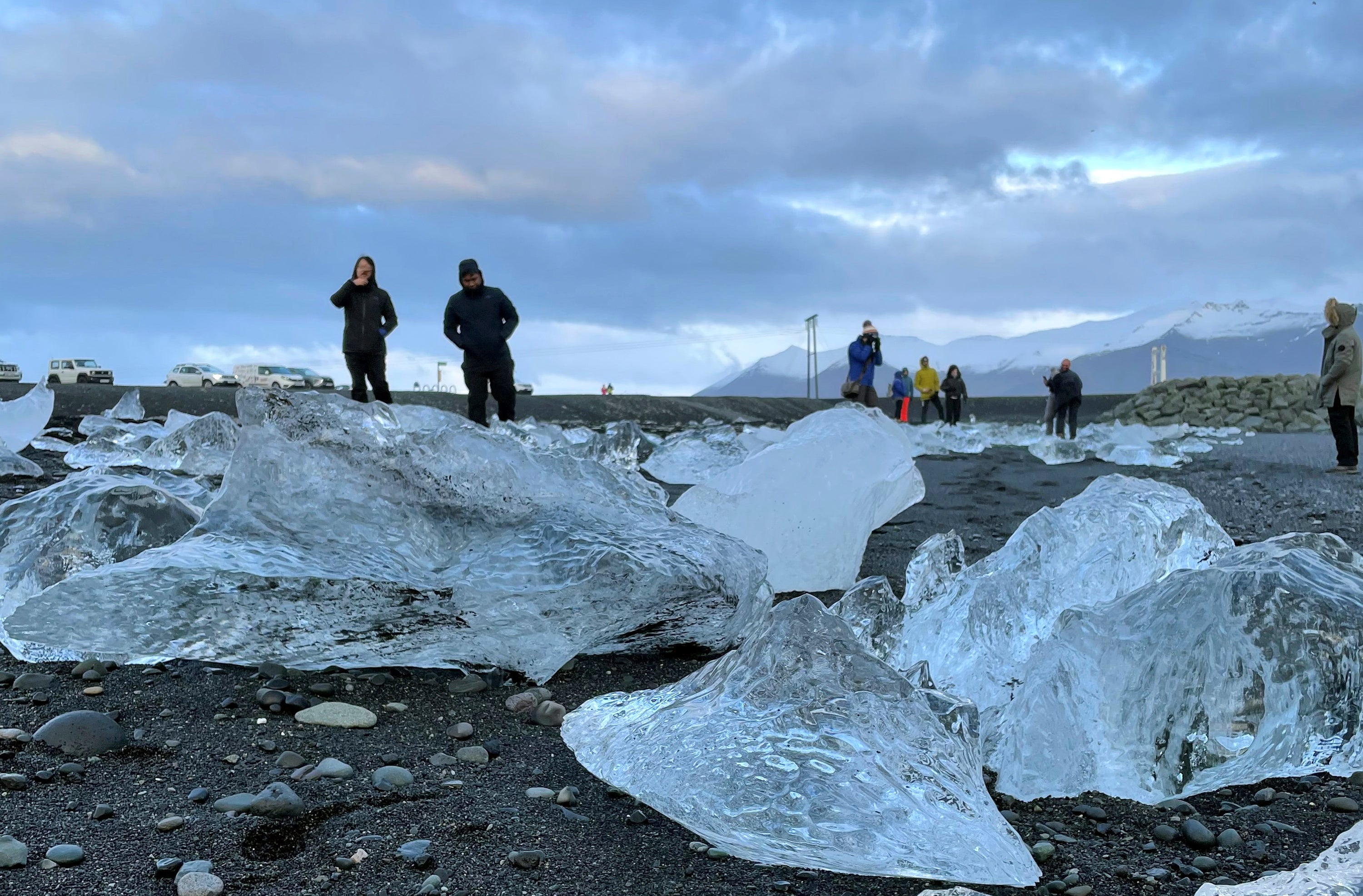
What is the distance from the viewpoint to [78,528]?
2502mm

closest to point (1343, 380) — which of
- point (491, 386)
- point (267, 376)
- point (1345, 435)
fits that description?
point (1345, 435)

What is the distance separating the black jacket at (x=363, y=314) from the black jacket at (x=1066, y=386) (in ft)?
30.9

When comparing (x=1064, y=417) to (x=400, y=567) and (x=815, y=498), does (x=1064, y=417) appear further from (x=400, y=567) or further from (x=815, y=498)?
(x=400, y=567)

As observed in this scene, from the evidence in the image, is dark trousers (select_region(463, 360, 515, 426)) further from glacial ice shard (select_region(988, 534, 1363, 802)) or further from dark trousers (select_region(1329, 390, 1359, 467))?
dark trousers (select_region(1329, 390, 1359, 467))

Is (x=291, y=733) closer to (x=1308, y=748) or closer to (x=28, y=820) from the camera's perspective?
(x=28, y=820)

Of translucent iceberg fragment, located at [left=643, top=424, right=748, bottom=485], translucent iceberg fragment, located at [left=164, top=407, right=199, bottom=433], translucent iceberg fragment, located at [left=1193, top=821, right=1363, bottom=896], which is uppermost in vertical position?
translucent iceberg fragment, located at [left=164, top=407, right=199, bottom=433]

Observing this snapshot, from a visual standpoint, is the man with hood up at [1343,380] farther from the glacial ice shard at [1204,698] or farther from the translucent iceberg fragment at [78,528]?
the translucent iceberg fragment at [78,528]

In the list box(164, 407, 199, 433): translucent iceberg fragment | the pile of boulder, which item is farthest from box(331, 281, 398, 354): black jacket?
the pile of boulder

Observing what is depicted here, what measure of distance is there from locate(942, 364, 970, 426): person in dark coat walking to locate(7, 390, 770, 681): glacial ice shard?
45.3 feet

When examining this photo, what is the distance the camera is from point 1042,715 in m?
1.74

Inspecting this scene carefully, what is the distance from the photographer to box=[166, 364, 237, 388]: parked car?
1052 inches

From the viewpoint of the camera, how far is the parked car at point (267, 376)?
75.0 ft

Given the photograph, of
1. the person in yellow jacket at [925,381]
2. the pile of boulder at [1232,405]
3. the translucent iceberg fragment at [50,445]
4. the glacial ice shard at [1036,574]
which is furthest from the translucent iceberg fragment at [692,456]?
the pile of boulder at [1232,405]

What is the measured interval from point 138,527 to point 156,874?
1500mm
